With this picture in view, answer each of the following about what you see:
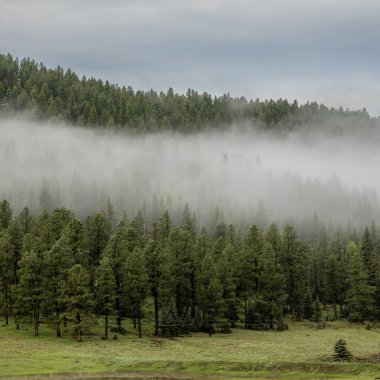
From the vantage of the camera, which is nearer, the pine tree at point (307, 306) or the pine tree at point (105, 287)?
the pine tree at point (105, 287)

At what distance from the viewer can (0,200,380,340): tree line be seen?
81000 mm

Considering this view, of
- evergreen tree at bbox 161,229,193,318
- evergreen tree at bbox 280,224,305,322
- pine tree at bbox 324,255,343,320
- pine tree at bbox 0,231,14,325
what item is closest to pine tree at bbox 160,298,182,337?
evergreen tree at bbox 161,229,193,318

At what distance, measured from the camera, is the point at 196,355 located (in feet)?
212

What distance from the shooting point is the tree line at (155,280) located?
8100 centimetres

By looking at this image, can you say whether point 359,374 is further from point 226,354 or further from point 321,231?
point 321,231

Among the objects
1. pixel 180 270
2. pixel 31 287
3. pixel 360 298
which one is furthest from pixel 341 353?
pixel 360 298

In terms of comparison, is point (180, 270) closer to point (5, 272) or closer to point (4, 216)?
point (5, 272)

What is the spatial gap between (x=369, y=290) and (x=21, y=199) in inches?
4904

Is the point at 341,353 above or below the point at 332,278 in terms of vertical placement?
below

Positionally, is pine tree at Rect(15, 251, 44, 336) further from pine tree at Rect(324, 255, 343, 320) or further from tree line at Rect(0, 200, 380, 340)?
pine tree at Rect(324, 255, 343, 320)

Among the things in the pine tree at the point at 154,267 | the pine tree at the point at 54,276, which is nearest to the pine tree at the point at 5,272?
the pine tree at the point at 54,276

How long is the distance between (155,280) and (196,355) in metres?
23.9

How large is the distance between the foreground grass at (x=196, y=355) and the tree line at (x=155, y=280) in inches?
159

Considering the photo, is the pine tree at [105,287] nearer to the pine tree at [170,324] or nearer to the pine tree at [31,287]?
the pine tree at [170,324]
